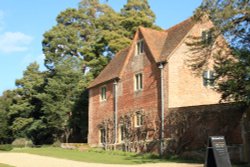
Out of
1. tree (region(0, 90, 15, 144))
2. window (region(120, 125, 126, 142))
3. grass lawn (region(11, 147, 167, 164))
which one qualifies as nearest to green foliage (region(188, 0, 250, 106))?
grass lawn (region(11, 147, 167, 164))

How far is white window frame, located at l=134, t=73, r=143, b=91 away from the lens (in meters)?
35.0

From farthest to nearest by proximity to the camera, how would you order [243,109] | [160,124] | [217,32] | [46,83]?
1. [46,83]
2. [160,124]
3. [243,109]
4. [217,32]

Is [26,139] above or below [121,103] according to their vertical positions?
below

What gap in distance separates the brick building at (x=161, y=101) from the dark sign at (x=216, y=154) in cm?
982

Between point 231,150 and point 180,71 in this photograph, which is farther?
point 180,71

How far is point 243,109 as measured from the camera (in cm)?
2402

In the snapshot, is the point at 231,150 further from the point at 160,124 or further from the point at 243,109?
the point at 160,124

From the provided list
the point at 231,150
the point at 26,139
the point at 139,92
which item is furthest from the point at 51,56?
the point at 231,150

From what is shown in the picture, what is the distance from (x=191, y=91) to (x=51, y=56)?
2479 cm

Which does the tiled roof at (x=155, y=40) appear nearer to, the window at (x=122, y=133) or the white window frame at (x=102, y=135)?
the window at (x=122, y=133)

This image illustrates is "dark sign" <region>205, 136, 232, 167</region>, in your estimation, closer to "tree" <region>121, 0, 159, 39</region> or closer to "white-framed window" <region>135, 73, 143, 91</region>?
"white-framed window" <region>135, 73, 143, 91</region>

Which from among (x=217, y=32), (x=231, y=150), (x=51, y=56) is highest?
(x=51, y=56)

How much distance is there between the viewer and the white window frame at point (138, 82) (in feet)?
115

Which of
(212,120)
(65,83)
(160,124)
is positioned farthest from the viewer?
(65,83)
